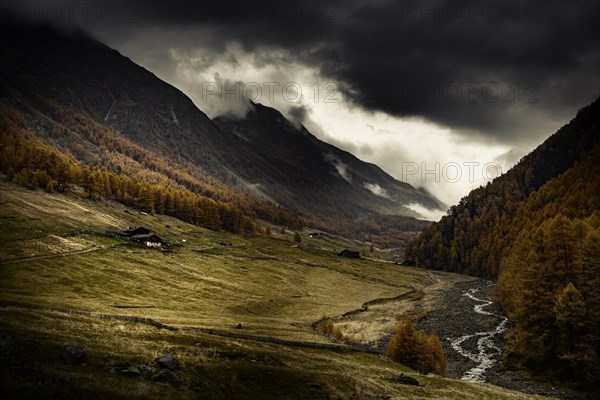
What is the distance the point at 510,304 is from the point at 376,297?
48.8m

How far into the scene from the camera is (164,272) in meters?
111

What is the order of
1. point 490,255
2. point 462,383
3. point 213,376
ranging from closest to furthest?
1. point 213,376
2. point 462,383
3. point 490,255

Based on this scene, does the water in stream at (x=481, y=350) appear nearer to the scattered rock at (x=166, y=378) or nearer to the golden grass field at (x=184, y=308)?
the golden grass field at (x=184, y=308)

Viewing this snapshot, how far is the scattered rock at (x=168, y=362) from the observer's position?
3219 centimetres

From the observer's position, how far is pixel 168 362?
32.4m

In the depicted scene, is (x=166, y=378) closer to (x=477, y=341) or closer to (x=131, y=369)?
(x=131, y=369)

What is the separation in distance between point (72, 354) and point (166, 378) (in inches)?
265

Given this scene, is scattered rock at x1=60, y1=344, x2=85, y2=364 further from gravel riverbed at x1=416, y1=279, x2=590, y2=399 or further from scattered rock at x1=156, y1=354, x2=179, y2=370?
gravel riverbed at x1=416, y1=279, x2=590, y2=399

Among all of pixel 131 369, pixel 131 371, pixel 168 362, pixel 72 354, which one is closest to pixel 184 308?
pixel 168 362

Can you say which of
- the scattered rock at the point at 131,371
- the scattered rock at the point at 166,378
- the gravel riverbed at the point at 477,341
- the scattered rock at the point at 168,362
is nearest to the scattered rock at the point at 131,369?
the scattered rock at the point at 131,371

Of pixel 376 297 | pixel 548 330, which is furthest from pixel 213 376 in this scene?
pixel 376 297

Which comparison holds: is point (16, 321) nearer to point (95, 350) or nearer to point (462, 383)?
point (95, 350)

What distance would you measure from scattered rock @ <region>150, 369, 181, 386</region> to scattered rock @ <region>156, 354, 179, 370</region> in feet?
5.87

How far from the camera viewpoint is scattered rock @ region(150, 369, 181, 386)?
29344 millimetres
